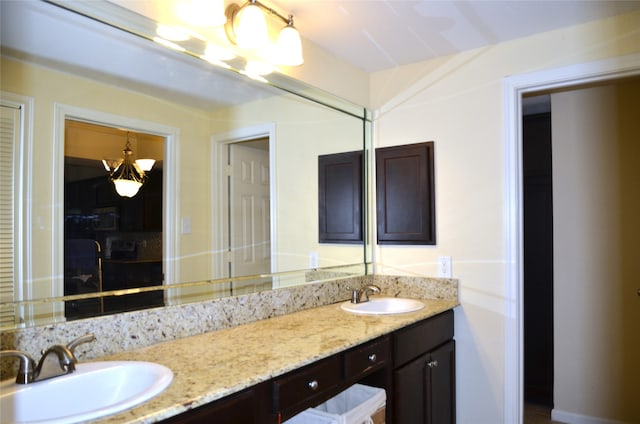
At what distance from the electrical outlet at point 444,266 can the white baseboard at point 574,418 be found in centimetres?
141

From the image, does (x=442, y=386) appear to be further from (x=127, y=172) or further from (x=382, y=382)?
(x=127, y=172)

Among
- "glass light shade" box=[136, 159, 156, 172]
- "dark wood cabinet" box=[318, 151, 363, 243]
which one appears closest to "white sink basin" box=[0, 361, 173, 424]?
"glass light shade" box=[136, 159, 156, 172]

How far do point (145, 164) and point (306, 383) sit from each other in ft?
3.10

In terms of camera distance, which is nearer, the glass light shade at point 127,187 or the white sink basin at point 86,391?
the white sink basin at point 86,391

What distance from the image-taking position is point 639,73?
2.06m

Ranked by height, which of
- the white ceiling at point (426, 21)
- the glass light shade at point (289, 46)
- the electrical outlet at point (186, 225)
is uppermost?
the white ceiling at point (426, 21)

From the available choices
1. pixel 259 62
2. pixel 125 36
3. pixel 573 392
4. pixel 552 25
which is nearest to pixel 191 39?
pixel 125 36

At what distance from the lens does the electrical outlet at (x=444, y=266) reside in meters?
2.48

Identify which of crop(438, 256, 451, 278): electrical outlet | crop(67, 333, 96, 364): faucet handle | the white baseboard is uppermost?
crop(438, 256, 451, 278): electrical outlet

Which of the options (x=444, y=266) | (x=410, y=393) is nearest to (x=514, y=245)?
(x=444, y=266)

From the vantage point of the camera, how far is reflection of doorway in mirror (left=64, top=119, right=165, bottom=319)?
1.35 metres

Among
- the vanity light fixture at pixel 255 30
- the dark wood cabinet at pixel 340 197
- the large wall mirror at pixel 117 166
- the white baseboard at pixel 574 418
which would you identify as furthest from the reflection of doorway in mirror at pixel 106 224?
the white baseboard at pixel 574 418

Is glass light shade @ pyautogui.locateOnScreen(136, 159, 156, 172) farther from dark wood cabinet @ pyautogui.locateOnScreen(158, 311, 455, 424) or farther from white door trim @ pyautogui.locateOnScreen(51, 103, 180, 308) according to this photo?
dark wood cabinet @ pyautogui.locateOnScreen(158, 311, 455, 424)

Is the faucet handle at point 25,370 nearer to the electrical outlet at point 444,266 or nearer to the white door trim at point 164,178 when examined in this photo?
the white door trim at point 164,178
